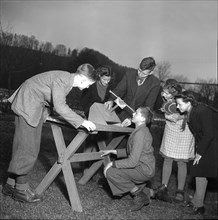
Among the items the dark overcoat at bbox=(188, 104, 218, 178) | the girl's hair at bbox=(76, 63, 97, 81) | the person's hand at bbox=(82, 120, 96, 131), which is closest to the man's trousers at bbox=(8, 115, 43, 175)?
the person's hand at bbox=(82, 120, 96, 131)

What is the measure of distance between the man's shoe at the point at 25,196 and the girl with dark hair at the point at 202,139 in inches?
75.7

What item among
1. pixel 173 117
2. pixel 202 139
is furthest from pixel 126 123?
pixel 202 139

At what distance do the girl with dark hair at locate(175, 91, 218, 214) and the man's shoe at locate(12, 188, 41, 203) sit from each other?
1923 mm

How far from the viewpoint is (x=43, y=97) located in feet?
11.7

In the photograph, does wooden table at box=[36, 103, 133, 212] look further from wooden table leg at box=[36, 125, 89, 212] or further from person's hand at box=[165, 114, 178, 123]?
person's hand at box=[165, 114, 178, 123]

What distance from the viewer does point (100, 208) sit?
3832 millimetres

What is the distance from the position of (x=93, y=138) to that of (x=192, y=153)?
62.0 inches

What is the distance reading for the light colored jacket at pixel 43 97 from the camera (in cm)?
340

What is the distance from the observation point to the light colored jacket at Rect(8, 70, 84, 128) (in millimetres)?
3400

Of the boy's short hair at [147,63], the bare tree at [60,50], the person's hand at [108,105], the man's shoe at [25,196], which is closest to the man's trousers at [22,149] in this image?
the man's shoe at [25,196]

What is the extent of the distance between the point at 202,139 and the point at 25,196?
2.14 metres

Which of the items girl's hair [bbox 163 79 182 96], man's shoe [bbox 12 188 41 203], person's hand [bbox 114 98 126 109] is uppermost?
girl's hair [bbox 163 79 182 96]

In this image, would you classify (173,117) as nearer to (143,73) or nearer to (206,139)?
(143,73)

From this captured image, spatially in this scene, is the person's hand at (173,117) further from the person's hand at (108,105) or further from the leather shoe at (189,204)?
the leather shoe at (189,204)
